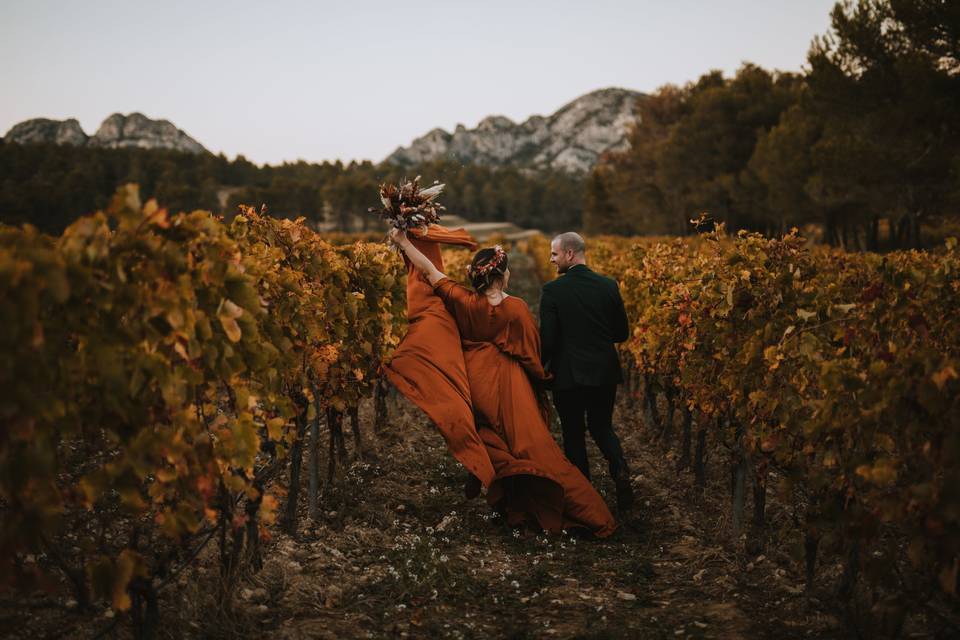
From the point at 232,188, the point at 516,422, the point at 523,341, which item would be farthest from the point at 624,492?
the point at 232,188

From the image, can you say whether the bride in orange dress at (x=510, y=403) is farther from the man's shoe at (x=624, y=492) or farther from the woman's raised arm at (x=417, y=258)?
the man's shoe at (x=624, y=492)

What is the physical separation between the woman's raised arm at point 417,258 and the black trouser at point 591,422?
4.46ft

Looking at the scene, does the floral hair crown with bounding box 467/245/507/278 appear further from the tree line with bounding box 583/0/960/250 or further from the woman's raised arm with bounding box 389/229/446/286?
the tree line with bounding box 583/0/960/250

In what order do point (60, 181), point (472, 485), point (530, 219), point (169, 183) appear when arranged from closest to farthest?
point (472, 485)
point (60, 181)
point (169, 183)
point (530, 219)

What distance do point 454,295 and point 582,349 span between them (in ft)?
3.63

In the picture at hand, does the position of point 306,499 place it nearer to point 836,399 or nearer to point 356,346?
point 356,346

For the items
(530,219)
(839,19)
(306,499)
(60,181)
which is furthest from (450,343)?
(530,219)

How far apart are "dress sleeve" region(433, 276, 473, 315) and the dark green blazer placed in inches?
25.2

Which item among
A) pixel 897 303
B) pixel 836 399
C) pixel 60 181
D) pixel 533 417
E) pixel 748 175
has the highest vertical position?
pixel 60 181

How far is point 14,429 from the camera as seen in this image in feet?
6.27

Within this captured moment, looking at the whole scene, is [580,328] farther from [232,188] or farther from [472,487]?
[232,188]

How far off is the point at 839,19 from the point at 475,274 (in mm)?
22134

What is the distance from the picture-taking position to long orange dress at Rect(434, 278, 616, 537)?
4.61 m

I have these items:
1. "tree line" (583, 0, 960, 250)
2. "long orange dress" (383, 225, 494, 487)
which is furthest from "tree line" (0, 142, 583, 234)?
"long orange dress" (383, 225, 494, 487)
